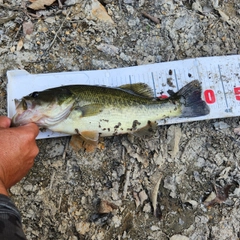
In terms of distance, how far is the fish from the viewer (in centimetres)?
294

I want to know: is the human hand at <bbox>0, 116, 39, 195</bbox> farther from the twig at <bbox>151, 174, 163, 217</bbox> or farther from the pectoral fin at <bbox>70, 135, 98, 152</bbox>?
the twig at <bbox>151, 174, 163, 217</bbox>

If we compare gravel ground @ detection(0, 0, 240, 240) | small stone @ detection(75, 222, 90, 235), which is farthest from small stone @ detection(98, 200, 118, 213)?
small stone @ detection(75, 222, 90, 235)

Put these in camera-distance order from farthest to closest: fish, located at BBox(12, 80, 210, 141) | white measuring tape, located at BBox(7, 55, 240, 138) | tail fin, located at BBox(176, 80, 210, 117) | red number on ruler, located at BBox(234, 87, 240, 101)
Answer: red number on ruler, located at BBox(234, 87, 240, 101), white measuring tape, located at BBox(7, 55, 240, 138), tail fin, located at BBox(176, 80, 210, 117), fish, located at BBox(12, 80, 210, 141)

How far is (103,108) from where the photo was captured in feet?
10.1

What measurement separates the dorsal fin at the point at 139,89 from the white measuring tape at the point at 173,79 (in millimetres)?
265

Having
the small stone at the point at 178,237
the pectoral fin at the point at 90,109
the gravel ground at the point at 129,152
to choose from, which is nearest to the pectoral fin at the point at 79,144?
the gravel ground at the point at 129,152

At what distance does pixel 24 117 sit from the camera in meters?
2.88

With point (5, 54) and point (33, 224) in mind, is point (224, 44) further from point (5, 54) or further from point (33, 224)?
point (33, 224)

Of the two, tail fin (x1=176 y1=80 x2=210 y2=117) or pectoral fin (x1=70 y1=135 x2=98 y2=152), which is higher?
tail fin (x1=176 y1=80 x2=210 y2=117)

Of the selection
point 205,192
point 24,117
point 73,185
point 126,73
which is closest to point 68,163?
point 73,185

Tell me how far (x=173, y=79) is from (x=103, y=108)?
38.5 inches

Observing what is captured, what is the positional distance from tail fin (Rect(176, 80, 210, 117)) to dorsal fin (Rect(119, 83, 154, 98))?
0.28 metres

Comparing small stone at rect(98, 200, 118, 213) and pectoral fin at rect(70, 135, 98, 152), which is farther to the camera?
pectoral fin at rect(70, 135, 98, 152)

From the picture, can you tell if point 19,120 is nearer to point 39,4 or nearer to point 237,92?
point 39,4
